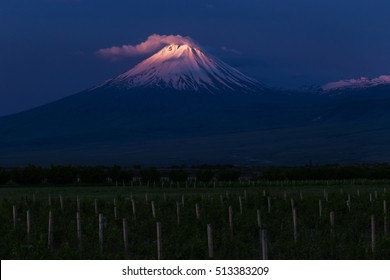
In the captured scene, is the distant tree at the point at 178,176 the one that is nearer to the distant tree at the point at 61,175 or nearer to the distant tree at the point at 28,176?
the distant tree at the point at 61,175

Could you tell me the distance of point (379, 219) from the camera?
35562 millimetres

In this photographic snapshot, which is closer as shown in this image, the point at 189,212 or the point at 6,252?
the point at 6,252

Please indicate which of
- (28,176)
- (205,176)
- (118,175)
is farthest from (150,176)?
(28,176)

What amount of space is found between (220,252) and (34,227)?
10359 mm

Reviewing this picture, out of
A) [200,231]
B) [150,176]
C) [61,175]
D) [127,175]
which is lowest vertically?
[200,231]

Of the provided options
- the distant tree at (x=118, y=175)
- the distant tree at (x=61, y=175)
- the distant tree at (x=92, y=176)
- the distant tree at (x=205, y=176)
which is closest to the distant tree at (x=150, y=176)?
the distant tree at (x=118, y=175)

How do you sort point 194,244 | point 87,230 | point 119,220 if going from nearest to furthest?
point 194,244 → point 87,230 → point 119,220

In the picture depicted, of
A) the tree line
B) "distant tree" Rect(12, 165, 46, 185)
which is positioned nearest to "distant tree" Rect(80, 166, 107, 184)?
the tree line

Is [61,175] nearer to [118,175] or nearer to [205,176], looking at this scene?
[118,175]

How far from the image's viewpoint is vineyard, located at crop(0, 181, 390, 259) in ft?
77.6

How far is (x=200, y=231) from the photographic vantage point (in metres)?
30.1

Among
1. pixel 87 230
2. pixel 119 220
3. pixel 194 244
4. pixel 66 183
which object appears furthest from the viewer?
pixel 66 183
